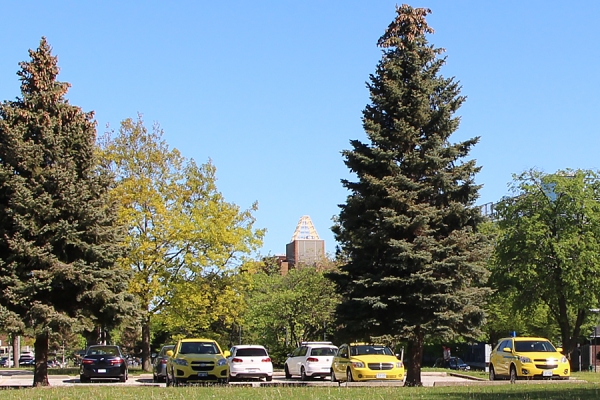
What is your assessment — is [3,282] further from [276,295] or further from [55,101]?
[276,295]

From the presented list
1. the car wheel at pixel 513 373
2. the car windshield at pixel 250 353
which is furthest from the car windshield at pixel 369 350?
the car windshield at pixel 250 353

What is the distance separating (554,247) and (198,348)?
26.3 m

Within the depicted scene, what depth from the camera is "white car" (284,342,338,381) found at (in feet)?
117

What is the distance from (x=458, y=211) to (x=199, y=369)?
10663mm

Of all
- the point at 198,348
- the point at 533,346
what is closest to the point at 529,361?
the point at 533,346

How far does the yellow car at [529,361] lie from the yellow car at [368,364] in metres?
4.20

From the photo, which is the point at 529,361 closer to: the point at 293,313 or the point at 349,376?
the point at 349,376

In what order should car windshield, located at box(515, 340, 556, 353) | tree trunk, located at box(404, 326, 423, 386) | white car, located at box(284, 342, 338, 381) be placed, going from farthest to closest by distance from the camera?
white car, located at box(284, 342, 338, 381), car windshield, located at box(515, 340, 556, 353), tree trunk, located at box(404, 326, 423, 386)

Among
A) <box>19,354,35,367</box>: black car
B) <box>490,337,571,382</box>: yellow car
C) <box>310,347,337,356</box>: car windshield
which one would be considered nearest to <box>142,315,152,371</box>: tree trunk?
<box>310,347,337,356</box>: car windshield

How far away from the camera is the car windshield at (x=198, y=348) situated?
90.1ft

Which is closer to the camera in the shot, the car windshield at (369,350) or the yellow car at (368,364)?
the yellow car at (368,364)

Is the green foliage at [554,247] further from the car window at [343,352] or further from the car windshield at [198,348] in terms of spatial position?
the car windshield at [198,348]

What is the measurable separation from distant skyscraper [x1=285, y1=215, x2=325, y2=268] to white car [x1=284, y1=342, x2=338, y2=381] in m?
31.1

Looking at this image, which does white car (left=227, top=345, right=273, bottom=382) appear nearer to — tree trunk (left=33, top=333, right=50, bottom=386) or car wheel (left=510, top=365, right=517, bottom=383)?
tree trunk (left=33, top=333, right=50, bottom=386)
